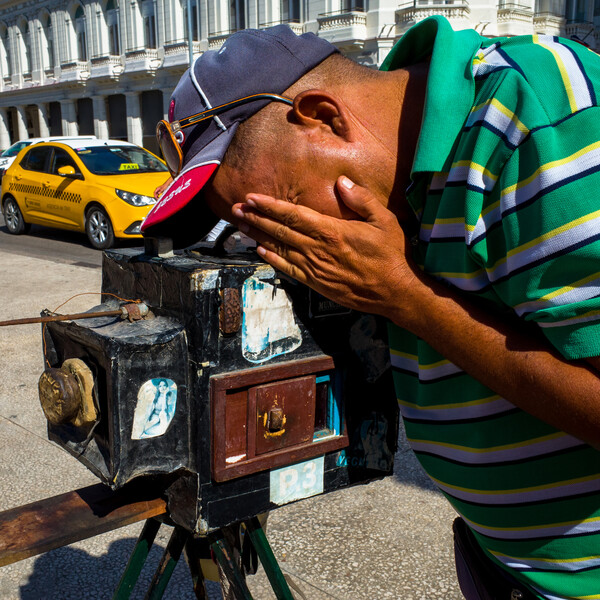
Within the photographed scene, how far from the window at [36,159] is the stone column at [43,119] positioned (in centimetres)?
2779

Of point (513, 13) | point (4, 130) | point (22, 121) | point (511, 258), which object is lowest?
point (4, 130)

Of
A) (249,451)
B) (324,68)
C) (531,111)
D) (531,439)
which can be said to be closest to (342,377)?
(249,451)

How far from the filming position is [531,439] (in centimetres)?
106

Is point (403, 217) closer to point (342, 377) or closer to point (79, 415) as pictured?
point (342, 377)

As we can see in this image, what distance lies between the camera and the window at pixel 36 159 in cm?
1045

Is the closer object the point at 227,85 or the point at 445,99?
the point at 445,99

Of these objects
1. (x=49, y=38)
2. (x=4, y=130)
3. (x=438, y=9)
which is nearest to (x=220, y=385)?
(x=438, y=9)

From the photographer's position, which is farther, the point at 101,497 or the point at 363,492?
the point at 363,492

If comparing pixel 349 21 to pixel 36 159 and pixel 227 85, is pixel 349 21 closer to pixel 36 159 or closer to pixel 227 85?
pixel 36 159

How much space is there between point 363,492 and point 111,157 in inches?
327

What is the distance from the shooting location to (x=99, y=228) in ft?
30.4

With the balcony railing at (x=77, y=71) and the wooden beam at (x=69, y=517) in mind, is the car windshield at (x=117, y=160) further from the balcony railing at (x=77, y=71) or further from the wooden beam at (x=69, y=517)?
the balcony railing at (x=77, y=71)

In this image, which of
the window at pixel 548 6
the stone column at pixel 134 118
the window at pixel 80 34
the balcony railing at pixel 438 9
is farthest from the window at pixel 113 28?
the window at pixel 548 6

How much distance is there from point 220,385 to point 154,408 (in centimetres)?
13
